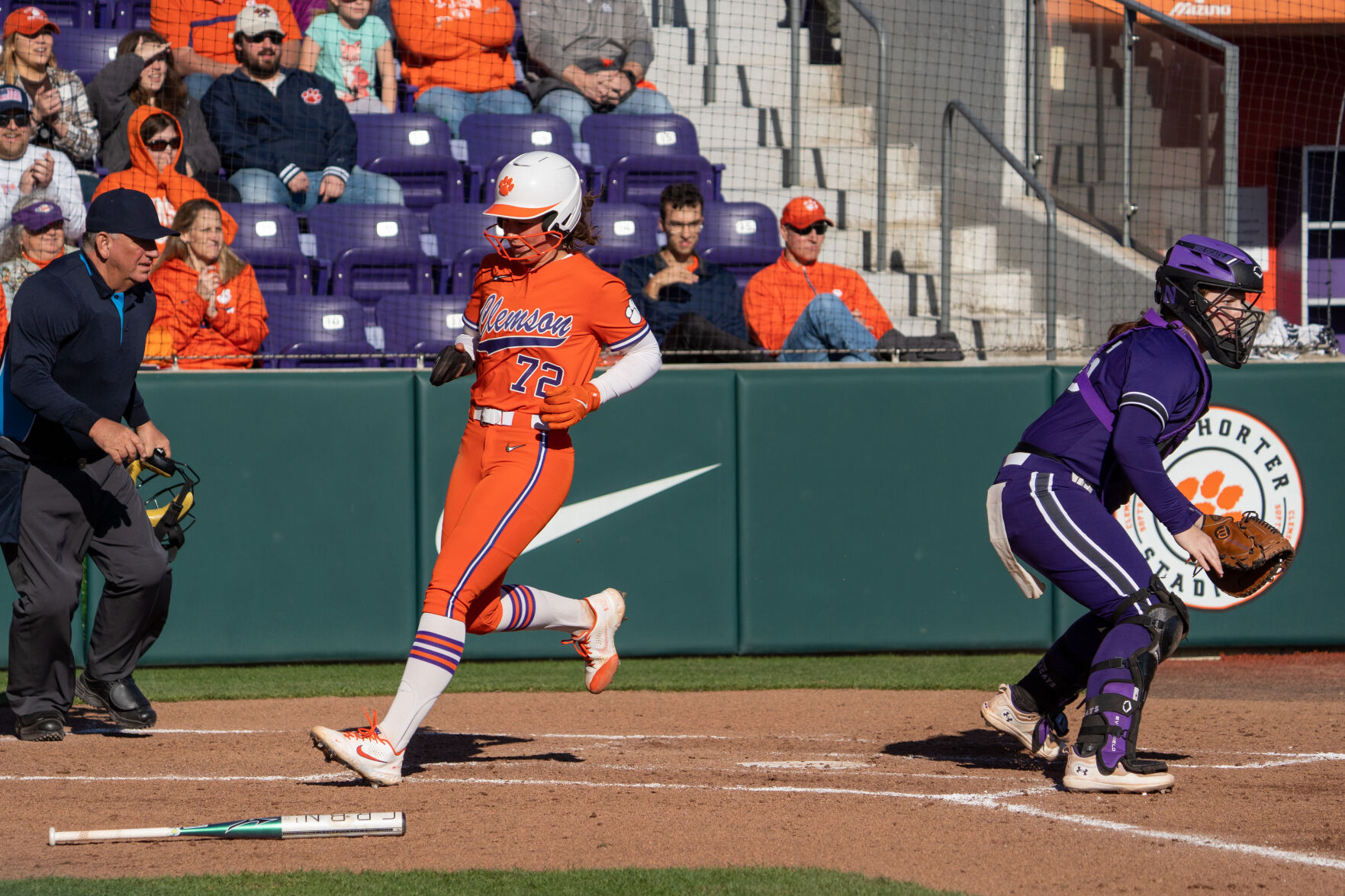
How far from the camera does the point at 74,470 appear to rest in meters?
5.74

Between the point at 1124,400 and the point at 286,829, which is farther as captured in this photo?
the point at 1124,400

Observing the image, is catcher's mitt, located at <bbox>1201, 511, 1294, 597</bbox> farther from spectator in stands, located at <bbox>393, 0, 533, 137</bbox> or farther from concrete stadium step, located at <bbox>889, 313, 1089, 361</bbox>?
spectator in stands, located at <bbox>393, 0, 533, 137</bbox>

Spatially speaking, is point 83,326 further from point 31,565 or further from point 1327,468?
point 1327,468

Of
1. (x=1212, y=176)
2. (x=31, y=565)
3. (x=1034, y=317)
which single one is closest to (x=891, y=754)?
(x=31, y=565)

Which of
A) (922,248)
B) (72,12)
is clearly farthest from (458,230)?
(72,12)

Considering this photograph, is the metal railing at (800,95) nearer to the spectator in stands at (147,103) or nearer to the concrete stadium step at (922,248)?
the concrete stadium step at (922,248)

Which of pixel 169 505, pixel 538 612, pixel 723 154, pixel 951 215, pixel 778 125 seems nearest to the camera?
pixel 538 612

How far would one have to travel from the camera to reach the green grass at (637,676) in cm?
736

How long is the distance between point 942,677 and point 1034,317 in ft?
10.4

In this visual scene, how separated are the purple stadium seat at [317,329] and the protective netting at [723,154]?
16mm

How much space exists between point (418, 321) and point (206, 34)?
10.5 ft

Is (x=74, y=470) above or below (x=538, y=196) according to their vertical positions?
below

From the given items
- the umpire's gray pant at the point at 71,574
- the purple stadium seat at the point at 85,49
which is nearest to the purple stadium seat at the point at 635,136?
the purple stadium seat at the point at 85,49

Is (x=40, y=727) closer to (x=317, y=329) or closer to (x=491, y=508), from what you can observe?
(x=491, y=508)
